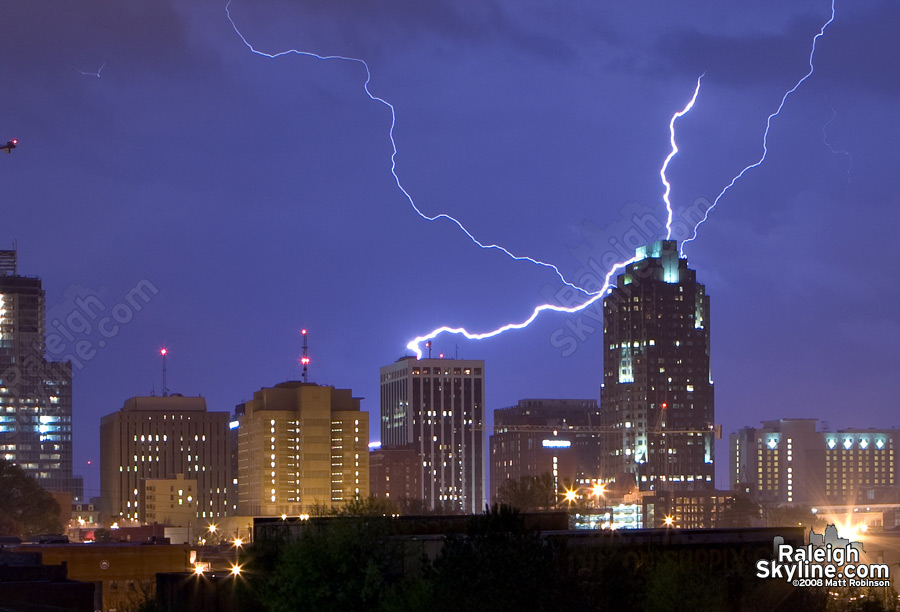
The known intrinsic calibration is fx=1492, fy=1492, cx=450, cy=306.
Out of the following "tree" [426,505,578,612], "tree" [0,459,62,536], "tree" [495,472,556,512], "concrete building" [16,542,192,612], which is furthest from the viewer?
"tree" [495,472,556,512]

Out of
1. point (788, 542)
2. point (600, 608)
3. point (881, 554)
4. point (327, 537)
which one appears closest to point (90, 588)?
point (327, 537)

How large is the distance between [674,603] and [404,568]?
364 inches

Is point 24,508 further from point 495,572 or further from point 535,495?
point 495,572

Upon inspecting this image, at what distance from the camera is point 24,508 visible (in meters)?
155

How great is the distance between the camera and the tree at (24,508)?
152750 millimetres

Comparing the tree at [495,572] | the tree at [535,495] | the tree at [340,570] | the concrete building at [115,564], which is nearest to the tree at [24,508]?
the tree at [535,495]

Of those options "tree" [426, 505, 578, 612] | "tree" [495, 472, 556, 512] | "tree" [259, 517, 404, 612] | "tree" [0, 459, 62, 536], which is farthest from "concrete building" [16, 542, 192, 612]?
"tree" [495, 472, 556, 512]

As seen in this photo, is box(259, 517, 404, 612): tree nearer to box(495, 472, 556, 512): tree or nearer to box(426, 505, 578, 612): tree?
box(426, 505, 578, 612): tree

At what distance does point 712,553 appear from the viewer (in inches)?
2104

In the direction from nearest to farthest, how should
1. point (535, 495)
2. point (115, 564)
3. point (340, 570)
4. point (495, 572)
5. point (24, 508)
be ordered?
point (495, 572)
point (340, 570)
point (115, 564)
point (24, 508)
point (535, 495)

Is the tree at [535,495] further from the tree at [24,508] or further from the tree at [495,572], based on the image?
the tree at [495,572]

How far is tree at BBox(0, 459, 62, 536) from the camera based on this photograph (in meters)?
153

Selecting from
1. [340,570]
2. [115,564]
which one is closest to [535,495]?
[115,564]

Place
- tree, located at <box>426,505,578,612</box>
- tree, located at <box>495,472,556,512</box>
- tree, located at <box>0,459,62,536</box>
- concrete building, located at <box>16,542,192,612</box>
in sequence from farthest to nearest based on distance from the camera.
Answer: tree, located at <box>495,472,556,512</box>
tree, located at <box>0,459,62,536</box>
concrete building, located at <box>16,542,192,612</box>
tree, located at <box>426,505,578,612</box>
